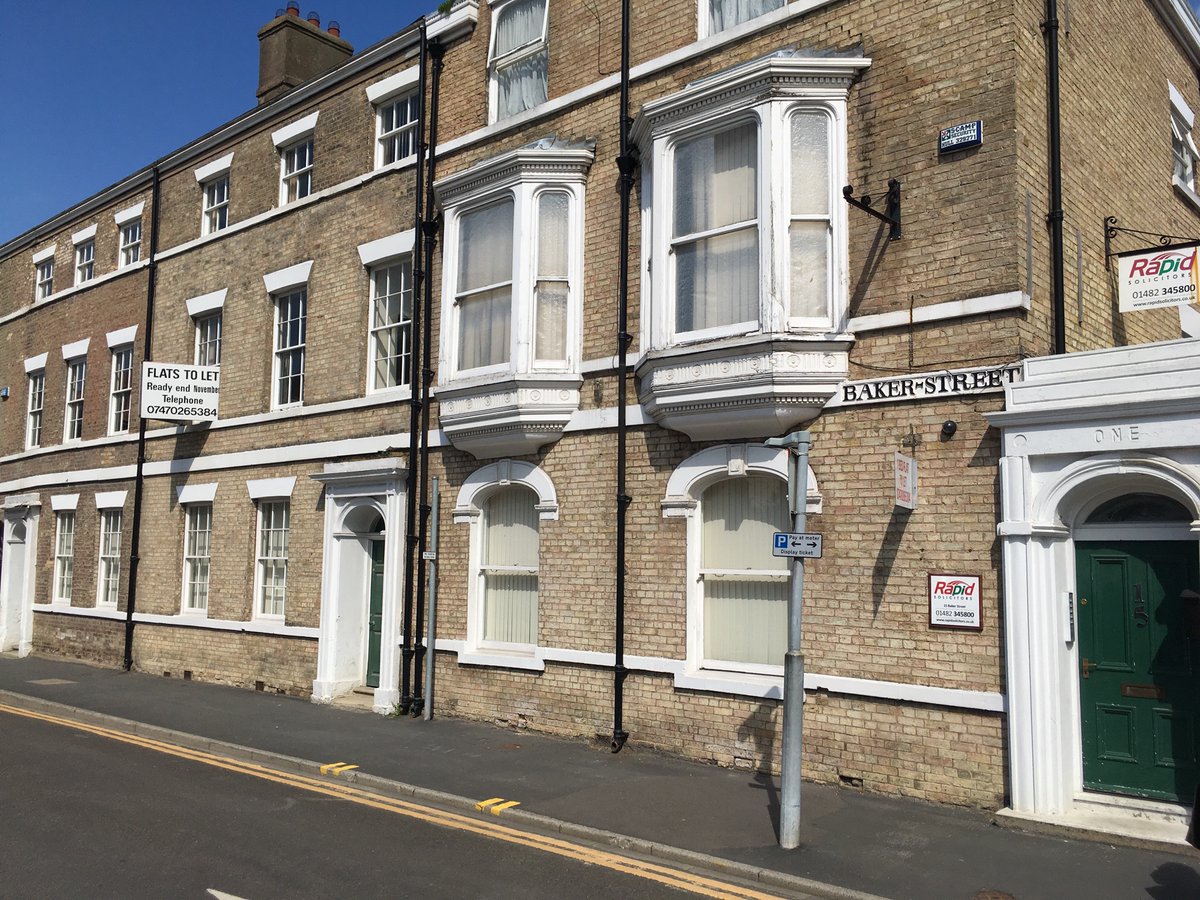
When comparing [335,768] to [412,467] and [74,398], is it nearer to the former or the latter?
[412,467]

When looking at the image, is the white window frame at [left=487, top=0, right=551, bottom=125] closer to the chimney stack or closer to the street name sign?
the chimney stack

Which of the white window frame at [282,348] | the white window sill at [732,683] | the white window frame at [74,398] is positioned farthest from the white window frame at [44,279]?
the white window sill at [732,683]

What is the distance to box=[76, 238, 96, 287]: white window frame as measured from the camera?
22161 mm

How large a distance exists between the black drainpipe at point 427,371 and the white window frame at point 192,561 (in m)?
5.74

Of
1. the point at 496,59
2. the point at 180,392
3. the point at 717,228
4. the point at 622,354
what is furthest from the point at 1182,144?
the point at 180,392

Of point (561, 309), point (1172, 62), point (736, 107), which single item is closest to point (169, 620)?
point (561, 309)

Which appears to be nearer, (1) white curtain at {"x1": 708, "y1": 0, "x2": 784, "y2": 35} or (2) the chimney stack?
(1) white curtain at {"x1": 708, "y1": 0, "x2": 784, "y2": 35}

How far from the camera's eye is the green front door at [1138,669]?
7.83m

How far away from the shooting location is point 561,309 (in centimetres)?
1207

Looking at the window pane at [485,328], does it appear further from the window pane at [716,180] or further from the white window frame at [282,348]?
the white window frame at [282,348]

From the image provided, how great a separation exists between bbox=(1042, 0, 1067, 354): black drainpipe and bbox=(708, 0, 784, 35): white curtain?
9.18 ft

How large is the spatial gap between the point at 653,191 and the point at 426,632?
6477mm

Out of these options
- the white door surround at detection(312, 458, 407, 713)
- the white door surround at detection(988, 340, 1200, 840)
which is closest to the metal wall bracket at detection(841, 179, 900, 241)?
the white door surround at detection(988, 340, 1200, 840)

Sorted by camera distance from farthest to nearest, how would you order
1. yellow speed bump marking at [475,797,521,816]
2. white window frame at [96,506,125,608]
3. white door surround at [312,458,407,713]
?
1. white window frame at [96,506,125,608]
2. white door surround at [312,458,407,713]
3. yellow speed bump marking at [475,797,521,816]
